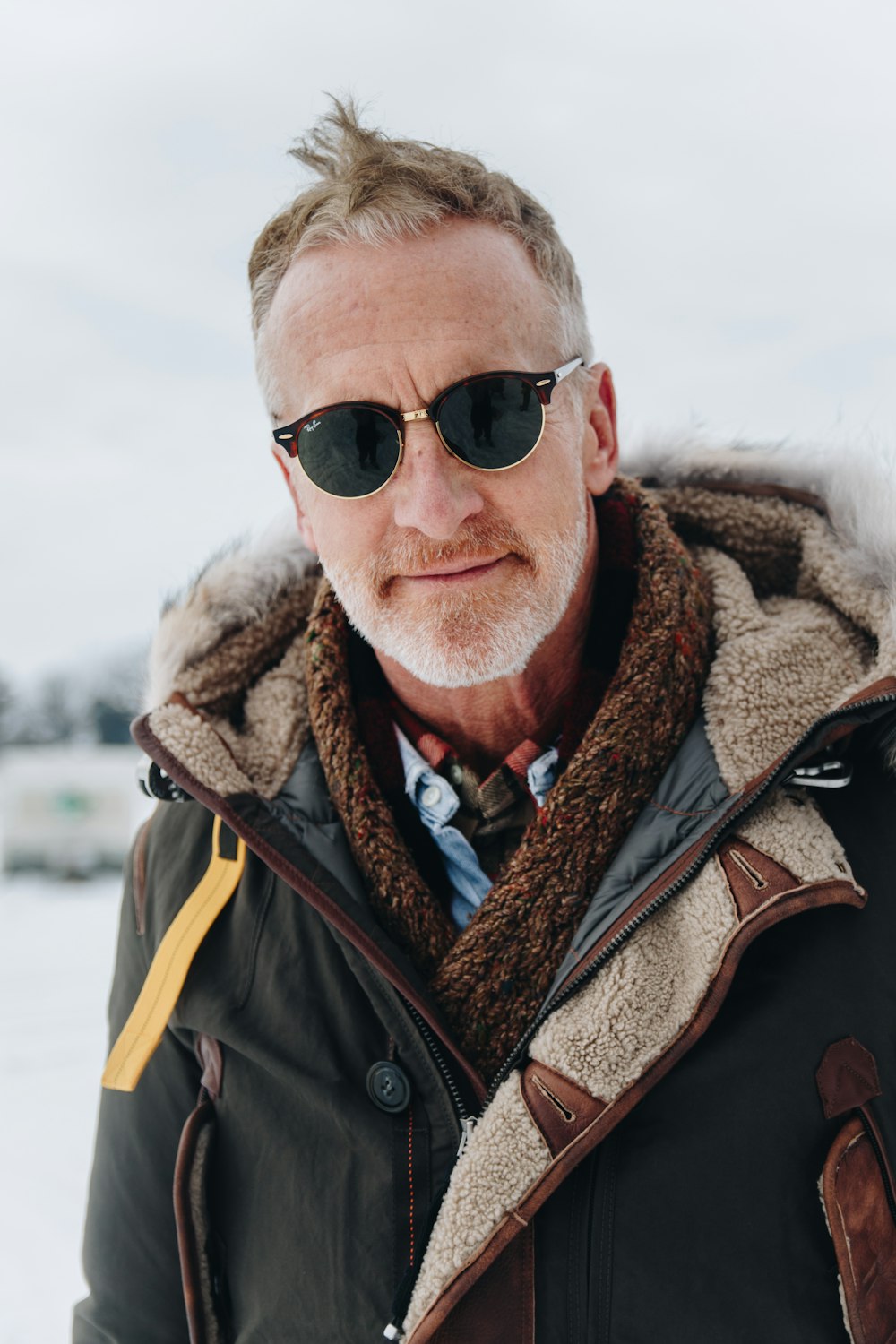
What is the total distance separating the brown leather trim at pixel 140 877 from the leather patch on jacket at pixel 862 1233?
1180 mm

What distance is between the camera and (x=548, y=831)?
59.1 inches

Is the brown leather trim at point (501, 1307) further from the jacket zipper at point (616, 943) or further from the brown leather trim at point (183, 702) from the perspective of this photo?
the brown leather trim at point (183, 702)

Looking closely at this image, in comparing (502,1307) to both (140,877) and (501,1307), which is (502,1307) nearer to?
(501,1307)

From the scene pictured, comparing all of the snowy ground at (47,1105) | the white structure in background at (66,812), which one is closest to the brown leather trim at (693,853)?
the snowy ground at (47,1105)

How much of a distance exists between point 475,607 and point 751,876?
0.62 meters

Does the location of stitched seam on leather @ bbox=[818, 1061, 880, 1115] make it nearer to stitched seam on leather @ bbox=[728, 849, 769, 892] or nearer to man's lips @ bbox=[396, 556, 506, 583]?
stitched seam on leather @ bbox=[728, 849, 769, 892]

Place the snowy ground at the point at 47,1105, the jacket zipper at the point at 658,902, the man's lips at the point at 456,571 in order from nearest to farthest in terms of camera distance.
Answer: the jacket zipper at the point at 658,902 < the man's lips at the point at 456,571 < the snowy ground at the point at 47,1105

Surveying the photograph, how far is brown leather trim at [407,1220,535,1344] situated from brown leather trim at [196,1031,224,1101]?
1.67 feet

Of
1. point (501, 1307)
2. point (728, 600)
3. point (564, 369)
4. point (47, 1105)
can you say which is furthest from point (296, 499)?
point (47, 1105)

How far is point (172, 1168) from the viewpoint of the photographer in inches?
67.9

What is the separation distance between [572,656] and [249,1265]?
3.65 feet

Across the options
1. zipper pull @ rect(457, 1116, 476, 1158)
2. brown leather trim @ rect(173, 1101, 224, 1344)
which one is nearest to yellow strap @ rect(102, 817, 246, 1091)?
brown leather trim @ rect(173, 1101, 224, 1344)

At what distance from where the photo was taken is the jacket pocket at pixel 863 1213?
1186mm

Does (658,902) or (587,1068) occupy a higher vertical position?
(658,902)
